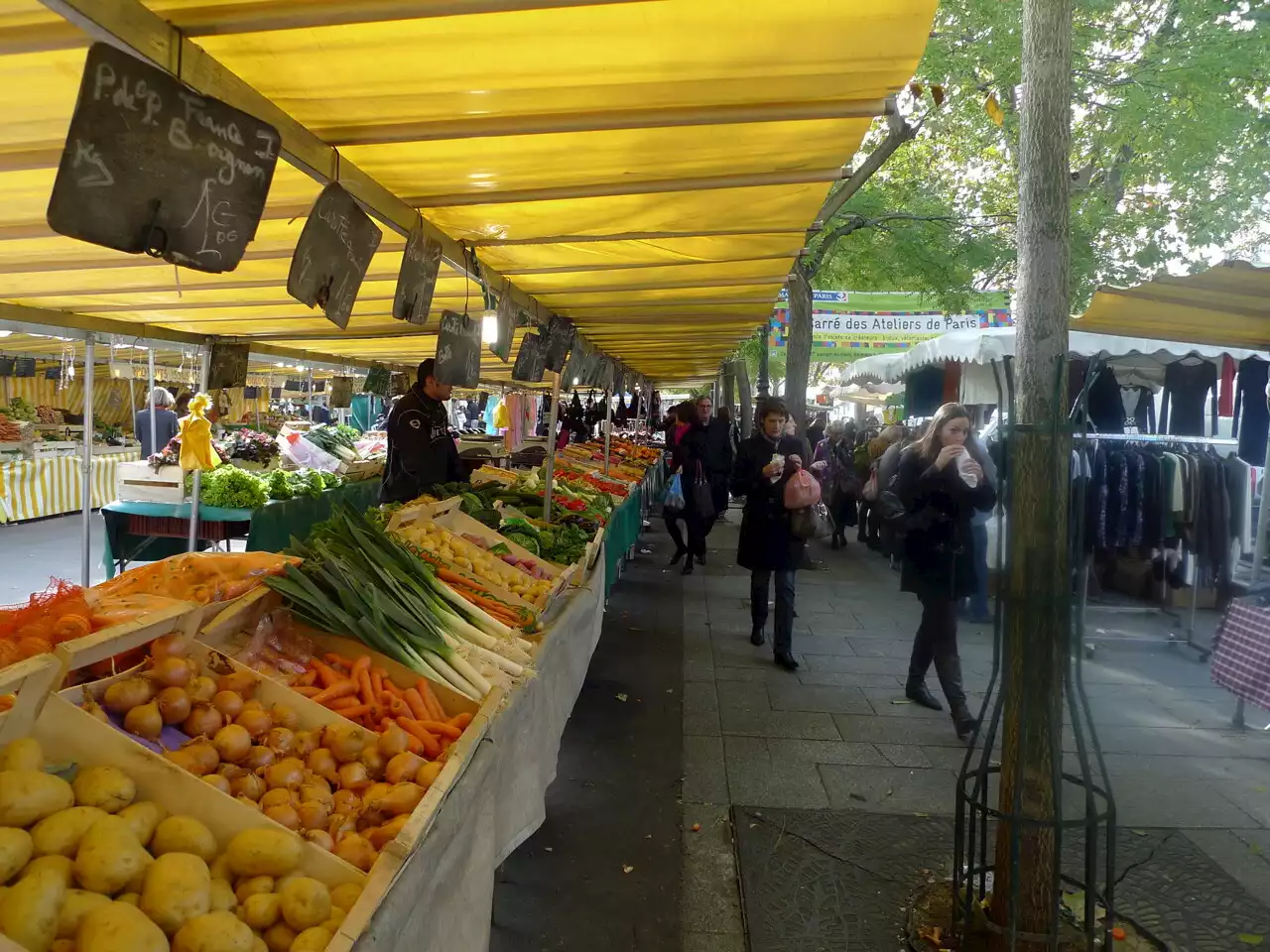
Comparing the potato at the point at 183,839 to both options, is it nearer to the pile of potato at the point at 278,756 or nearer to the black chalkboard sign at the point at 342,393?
the pile of potato at the point at 278,756

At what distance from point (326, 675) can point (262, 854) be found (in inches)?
43.6

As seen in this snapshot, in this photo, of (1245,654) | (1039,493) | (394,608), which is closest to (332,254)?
(394,608)

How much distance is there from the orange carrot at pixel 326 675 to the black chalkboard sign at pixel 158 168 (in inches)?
56.9

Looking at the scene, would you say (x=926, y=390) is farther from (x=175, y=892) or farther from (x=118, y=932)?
(x=118, y=932)

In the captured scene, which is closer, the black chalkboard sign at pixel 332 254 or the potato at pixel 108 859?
the potato at pixel 108 859

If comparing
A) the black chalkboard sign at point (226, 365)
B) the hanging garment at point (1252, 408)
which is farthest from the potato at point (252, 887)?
the hanging garment at point (1252, 408)

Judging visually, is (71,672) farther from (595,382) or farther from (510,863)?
(595,382)

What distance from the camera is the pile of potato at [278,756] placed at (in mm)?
2035

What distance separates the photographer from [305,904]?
1.68 metres

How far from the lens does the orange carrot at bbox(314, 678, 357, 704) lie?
2.67 metres

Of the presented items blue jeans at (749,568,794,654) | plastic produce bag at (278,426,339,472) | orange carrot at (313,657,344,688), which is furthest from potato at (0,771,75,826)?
plastic produce bag at (278,426,339,472)

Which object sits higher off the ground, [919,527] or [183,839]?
[919,527]

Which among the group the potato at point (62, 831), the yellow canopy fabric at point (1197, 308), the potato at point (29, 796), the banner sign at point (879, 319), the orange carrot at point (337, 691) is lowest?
the orange carrot at point (337, 691)

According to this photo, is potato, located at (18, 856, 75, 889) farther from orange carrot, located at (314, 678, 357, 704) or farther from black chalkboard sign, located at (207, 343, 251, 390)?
black chalkboard sign, located at (207, 343, 251, 390)
